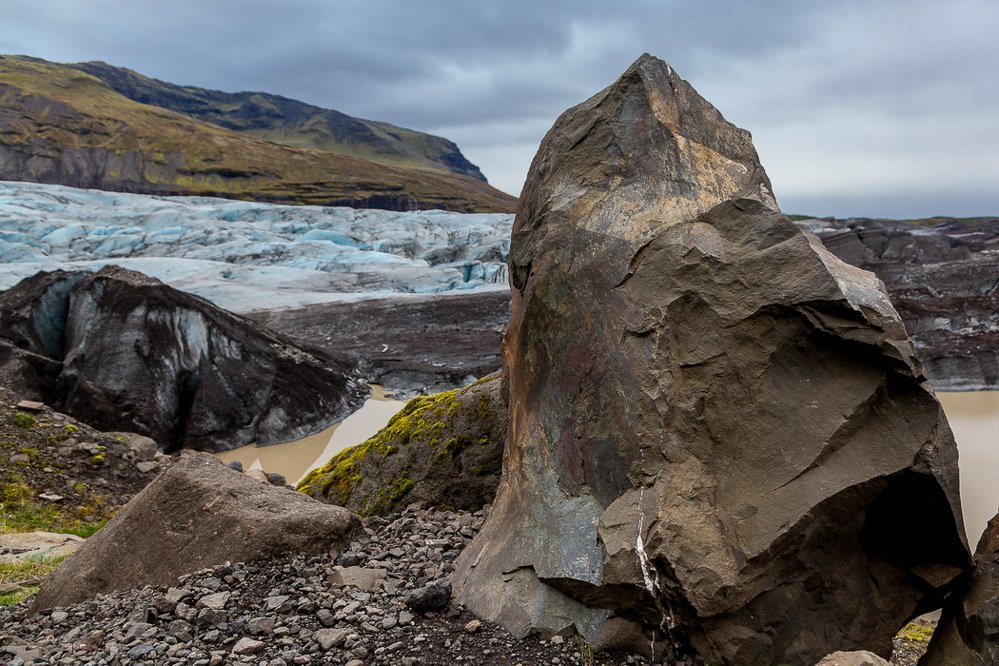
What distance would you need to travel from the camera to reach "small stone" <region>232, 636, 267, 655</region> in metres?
4.28

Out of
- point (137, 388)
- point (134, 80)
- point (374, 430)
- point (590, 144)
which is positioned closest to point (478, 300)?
point (374, 430)

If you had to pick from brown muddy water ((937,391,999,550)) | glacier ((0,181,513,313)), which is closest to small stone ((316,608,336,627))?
brown muddy water ((937,391,999,550))

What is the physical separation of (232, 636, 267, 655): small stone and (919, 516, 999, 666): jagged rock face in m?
4.54

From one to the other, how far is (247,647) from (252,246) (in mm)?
50341

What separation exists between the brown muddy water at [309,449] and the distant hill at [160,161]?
78888 millimetres

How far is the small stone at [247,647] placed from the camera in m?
4.28

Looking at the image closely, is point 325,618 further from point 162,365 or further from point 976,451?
point 976,451

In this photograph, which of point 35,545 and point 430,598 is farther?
point 35,545

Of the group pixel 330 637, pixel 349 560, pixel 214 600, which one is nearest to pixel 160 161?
pixel 349 560

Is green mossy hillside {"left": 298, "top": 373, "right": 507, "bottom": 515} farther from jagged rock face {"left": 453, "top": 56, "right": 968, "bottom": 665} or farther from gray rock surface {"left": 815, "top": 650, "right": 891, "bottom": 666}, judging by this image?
gray rock surface {"left": 815, "top": 650, "right": 891, "bottom": 666}

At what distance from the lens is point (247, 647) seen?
14.1 ft

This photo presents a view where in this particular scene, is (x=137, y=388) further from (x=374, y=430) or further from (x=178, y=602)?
(x=178, y=602)

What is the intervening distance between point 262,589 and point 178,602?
57 cm

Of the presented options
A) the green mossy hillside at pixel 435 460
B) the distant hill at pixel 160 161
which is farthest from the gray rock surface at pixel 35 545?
the distant hill at pixel 160 161
